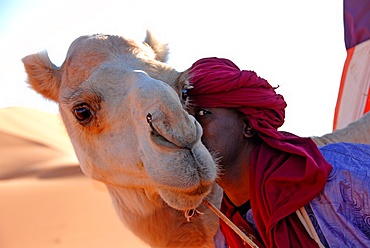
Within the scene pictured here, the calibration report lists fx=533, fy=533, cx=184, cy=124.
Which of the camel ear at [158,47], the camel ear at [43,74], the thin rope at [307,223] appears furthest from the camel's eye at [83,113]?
the thin rope at [307,223]

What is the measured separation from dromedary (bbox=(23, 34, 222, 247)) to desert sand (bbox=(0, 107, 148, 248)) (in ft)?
1.71

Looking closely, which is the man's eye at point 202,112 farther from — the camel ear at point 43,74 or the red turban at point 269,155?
the camel ear at point 43,74

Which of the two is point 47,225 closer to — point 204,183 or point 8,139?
point 204,183

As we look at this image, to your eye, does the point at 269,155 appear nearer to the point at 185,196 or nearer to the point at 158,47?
the point at 185,196

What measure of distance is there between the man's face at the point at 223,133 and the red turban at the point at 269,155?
40 mm

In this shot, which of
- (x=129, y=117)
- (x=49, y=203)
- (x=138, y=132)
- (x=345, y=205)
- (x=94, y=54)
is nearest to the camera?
(x=345, y=205)

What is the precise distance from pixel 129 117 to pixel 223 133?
44 centimetres

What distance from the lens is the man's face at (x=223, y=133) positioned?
2.48 m

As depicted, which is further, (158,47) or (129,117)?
(158,47)

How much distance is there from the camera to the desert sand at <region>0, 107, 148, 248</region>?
11969 mm

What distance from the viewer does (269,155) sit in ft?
7.77

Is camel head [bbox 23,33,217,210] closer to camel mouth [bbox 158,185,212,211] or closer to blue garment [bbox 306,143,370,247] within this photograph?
camel mouth [bbox 158,185,212,211]

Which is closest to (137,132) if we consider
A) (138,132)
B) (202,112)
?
(138,132)

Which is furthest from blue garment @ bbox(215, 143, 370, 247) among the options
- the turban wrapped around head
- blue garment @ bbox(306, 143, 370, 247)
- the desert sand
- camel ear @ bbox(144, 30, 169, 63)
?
the desert sand
